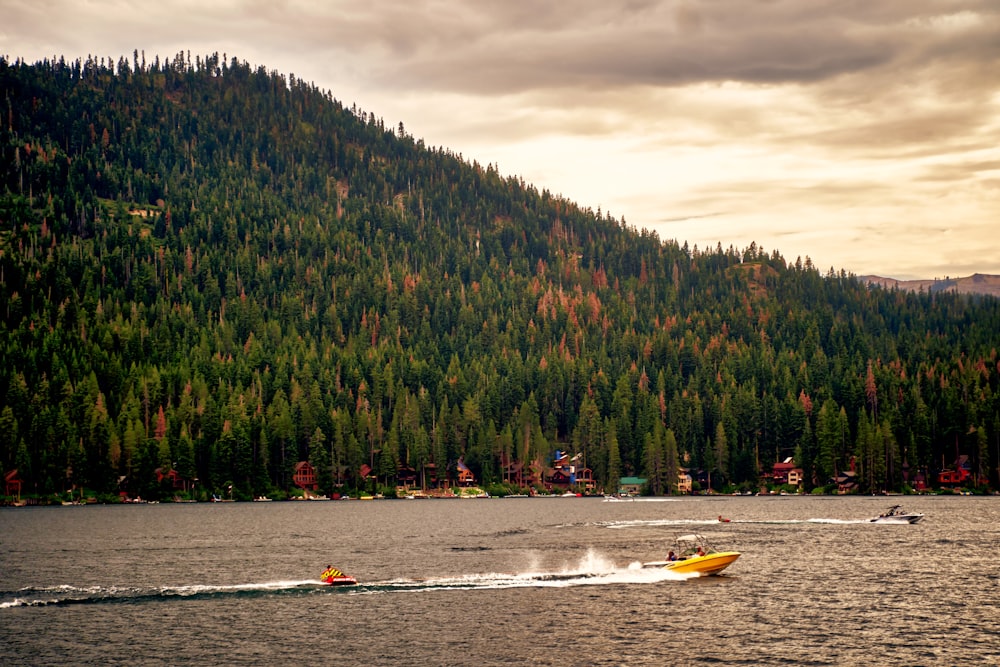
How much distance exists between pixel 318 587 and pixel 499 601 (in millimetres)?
19153

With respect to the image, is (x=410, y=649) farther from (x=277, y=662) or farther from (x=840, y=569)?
(x=840, y=569)

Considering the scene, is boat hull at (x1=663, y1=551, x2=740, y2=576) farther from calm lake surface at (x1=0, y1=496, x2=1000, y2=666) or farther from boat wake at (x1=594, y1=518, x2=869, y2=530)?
boat wake at (x1=594, y1=518, x2=869, y2=530)

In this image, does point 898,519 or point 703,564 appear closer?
point 703,564

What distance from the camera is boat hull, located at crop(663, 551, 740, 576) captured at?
381 ft

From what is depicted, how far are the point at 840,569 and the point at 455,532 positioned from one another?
6835cm

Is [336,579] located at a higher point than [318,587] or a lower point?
higher

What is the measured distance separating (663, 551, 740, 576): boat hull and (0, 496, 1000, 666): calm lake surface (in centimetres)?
121

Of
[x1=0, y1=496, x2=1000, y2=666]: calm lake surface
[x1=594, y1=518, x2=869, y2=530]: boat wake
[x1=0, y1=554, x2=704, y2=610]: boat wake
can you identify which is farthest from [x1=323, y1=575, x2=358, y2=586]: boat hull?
[x1=594, y1=518, x2=869, y2=530]: boat wake

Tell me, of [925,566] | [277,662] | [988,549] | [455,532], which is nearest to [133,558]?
[455,532]

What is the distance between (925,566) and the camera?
124 m

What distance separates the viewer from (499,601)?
A: 101500 mm

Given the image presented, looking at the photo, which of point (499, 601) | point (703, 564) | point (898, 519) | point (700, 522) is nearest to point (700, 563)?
point (703, 564)

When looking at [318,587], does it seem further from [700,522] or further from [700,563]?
[700,522]

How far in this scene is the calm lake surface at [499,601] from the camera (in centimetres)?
8050
